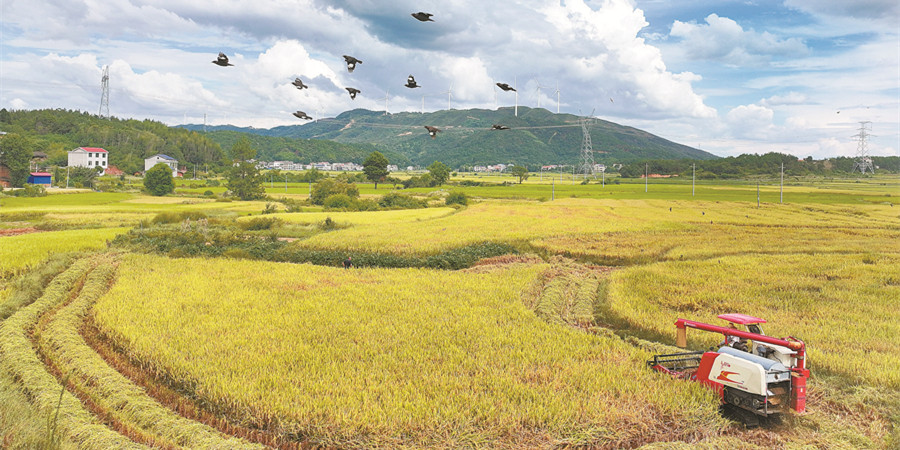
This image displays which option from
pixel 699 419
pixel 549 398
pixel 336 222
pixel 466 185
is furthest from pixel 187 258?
pixel 466 185

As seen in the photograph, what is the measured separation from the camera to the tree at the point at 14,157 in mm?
54219

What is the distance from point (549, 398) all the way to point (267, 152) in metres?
103

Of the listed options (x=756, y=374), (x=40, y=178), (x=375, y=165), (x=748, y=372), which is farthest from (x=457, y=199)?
(x=40, y=178)

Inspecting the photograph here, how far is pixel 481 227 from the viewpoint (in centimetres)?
3278

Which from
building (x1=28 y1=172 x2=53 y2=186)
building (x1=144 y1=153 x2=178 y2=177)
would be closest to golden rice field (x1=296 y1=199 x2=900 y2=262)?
building (x1=28 y1=172 x2=53 y2=186)

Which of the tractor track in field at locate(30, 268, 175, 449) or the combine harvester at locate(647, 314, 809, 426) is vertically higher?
the combine harvester at locate(647, 314, 809, 426)

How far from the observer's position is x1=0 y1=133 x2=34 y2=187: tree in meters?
54.2

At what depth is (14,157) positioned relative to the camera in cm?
5488

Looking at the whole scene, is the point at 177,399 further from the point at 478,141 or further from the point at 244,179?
the point at 478,141

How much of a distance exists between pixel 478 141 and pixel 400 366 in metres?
134

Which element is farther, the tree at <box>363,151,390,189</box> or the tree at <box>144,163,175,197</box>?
the tree at <box>363,151,390,189</box>

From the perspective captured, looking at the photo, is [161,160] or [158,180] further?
[161,160]

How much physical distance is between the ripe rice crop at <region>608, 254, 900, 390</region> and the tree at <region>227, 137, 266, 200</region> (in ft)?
179

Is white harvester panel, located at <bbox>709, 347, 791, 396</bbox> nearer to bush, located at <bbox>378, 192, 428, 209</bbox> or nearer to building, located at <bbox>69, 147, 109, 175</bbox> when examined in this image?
bush, located at <bbox>378, 192, 428, 209</bbox>
